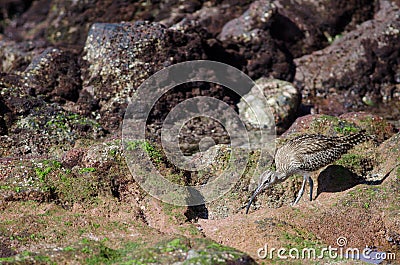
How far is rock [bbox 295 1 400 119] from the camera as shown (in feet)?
66.6

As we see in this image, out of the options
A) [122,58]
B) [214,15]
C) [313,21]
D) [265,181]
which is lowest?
[265,181]

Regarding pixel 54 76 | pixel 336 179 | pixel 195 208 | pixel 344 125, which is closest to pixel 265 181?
pixel 195 208

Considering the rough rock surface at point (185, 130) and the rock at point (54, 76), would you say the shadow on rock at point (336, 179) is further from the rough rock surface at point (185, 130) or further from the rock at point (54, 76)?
the rock at point (54, 76)

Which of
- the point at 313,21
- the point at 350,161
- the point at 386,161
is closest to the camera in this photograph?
the point at 386,161

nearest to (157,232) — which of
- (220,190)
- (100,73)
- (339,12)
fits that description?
(220,190)

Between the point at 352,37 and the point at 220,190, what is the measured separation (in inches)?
419

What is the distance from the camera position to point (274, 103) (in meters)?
18.5

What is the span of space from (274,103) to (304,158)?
6.03 m

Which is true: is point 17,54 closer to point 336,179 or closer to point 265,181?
point 265,181

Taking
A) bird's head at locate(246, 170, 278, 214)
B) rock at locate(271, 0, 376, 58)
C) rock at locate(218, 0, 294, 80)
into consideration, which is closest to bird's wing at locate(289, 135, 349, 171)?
bird's head at locate(246, 170, 278, 214)

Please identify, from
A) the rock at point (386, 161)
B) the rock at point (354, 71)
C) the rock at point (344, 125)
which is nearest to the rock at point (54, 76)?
the rock at point (344, 125)

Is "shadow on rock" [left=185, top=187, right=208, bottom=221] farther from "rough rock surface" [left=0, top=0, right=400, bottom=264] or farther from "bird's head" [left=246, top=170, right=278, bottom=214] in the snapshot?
"bird's head" [left=246, top=170, right=278, bottom=214]

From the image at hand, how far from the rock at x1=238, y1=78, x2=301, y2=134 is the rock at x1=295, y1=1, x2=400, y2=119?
5.23 feet

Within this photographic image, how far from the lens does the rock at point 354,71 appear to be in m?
20.3
